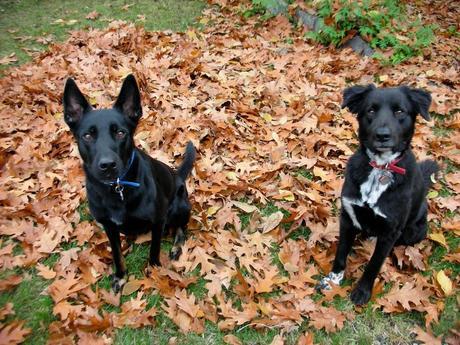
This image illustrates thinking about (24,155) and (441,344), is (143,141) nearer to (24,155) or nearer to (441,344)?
(24,155)

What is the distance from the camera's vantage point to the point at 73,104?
10.5ft

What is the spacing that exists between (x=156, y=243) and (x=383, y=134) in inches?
87.9

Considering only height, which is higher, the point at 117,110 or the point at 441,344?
the point at 117,110

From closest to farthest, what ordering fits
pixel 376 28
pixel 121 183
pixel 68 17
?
1. pixel 121 183
2. pixel 376 28
3. pixel 68 17

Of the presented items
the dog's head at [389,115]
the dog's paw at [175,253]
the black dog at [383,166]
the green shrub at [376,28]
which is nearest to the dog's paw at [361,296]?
the black dog at [383,166]

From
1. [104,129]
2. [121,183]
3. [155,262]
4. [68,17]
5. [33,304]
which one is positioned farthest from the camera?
[68,17]

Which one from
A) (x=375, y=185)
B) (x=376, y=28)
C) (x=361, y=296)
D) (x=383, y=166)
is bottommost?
(x=361, y=296)

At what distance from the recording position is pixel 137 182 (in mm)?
3365

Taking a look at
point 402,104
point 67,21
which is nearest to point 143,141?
point 402,104

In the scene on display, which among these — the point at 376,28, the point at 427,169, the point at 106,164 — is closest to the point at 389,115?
the point at 427,169

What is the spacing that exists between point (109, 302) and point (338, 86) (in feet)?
16.4

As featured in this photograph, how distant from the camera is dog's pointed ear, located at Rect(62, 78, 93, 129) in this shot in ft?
10.3

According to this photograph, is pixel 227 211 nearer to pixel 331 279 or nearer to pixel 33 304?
pixel 331 279

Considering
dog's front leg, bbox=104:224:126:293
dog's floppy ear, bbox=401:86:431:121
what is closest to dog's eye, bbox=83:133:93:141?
dog's front leg, bbox=104:224:126:293
